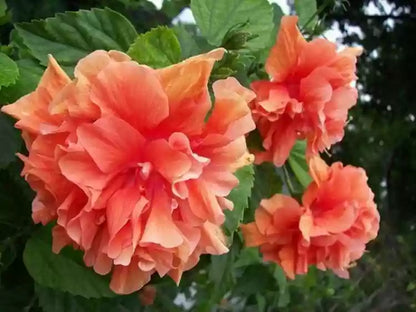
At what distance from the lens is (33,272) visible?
0.54 meters

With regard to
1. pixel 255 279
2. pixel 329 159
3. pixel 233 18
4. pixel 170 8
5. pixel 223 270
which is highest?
pixel 233 18

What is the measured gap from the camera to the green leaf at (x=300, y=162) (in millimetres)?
703

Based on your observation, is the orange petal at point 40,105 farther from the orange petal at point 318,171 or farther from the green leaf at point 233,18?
the orange petal at point 318,171

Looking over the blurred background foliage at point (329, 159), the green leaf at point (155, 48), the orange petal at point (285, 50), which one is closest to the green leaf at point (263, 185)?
the blurred background foliage at point (329, 159)

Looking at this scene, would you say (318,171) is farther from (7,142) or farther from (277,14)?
(7,142)

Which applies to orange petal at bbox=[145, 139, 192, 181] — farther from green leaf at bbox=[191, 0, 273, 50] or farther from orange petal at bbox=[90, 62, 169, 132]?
green leaf at bbox=[191, 0, 273, 50]

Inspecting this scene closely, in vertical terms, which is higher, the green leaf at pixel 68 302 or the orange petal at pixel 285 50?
the orange petal at pixel 285 50

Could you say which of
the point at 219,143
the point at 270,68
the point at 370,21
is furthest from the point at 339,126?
the point at 370,21

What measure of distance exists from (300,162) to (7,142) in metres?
0.29

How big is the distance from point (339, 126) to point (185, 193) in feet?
0.80

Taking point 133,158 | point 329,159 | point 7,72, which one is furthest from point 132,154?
point 329,159

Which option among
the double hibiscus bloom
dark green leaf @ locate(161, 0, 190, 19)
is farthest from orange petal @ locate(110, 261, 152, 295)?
dark green leaf @ locate(161, 0, 190, 19)

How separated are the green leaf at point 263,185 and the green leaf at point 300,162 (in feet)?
0.06

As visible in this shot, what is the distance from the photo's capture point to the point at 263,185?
2.25ft
